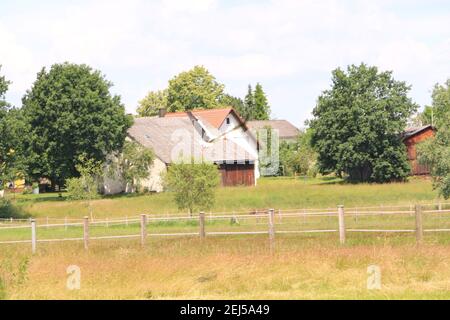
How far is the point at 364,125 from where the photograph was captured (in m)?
73.3

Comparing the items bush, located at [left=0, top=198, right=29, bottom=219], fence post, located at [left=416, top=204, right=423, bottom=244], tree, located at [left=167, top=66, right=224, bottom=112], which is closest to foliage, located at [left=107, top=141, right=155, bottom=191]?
bush, located at [left=0, top=198, right=29, bottom=219]

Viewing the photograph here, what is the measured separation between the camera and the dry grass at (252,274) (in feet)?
53.8

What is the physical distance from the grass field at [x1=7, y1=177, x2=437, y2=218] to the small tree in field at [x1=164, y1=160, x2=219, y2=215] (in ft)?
26.0

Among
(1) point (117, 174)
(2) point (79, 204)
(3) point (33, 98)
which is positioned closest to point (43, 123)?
(3) point (33, 98)

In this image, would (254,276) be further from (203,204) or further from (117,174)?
(117,174)

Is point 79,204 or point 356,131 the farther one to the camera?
point 356,131

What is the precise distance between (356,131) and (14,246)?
47.9m

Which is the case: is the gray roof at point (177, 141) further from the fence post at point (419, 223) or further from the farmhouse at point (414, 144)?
the fence post at point (419, 223)

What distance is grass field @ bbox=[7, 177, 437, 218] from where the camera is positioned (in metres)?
57.0

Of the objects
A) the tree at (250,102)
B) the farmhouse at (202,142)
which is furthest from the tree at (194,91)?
the farmhouse at (202,142)

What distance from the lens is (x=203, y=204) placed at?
47.3 metres

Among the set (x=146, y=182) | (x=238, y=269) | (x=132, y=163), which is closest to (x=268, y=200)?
(x=132, y=163)
